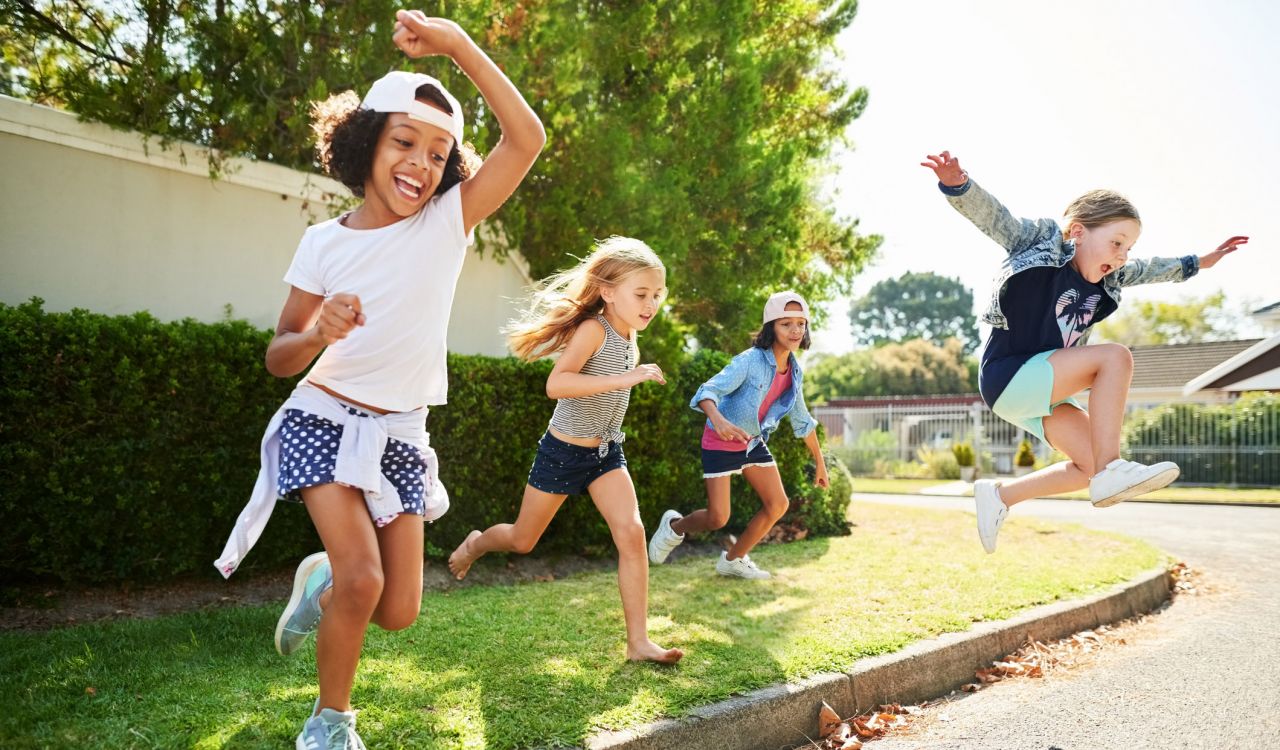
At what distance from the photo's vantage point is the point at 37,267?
6.22m

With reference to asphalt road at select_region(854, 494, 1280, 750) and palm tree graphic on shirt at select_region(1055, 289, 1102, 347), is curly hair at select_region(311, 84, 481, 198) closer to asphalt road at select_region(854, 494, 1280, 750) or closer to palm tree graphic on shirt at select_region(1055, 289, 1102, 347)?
asphalt road at select_region(854, 494, 1280, 750)

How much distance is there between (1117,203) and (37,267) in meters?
6.93

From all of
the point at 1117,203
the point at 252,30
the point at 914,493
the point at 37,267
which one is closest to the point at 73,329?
the point at 37,267

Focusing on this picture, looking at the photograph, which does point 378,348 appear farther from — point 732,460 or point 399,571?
point 732,460

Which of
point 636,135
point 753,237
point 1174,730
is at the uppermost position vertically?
point 636,135

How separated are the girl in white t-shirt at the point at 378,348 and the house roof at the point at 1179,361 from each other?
117 ft

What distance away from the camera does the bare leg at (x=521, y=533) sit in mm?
4422

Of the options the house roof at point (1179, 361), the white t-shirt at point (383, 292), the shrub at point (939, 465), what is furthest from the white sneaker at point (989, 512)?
the house roof at point (1179, 361)

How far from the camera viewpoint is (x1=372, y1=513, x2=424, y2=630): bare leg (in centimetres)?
292

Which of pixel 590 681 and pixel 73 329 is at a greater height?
pixel 73 329

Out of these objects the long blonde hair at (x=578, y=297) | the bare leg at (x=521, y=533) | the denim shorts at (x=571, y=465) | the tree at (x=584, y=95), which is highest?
the tree at (x=584, y=95)

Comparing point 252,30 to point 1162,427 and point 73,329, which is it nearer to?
point 73,329

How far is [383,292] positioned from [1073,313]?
3328mm

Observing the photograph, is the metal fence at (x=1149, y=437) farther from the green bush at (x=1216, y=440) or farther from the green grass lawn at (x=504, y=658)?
the green grass lawn at (x=504, y=658)
